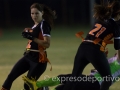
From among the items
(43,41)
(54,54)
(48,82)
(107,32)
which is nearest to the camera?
(107,32)

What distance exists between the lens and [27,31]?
5.58 meters

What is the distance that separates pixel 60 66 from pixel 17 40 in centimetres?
513

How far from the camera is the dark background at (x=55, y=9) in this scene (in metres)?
18.9

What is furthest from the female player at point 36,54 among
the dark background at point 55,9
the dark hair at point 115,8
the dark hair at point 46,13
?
the dark background at point 55,9

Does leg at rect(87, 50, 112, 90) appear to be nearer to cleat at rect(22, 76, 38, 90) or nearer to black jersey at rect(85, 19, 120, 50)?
black jersey at rect(85, 19, 120, 50)

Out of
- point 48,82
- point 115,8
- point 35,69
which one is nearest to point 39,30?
point 35,69

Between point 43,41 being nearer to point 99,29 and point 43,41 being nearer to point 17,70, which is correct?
point 17,70

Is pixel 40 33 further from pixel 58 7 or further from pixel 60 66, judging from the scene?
pixel 58 7

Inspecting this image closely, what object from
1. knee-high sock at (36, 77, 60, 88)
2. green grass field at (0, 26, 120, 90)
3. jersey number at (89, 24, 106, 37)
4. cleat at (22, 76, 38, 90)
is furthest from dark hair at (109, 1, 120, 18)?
green grass field at (0, 26, 120, 90)

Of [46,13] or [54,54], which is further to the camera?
[54,54]

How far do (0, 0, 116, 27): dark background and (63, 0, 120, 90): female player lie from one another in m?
13.4

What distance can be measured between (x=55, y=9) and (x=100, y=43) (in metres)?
13.8

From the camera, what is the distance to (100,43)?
5305mm

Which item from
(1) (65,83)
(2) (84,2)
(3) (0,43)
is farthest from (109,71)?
(2) (84,2)
